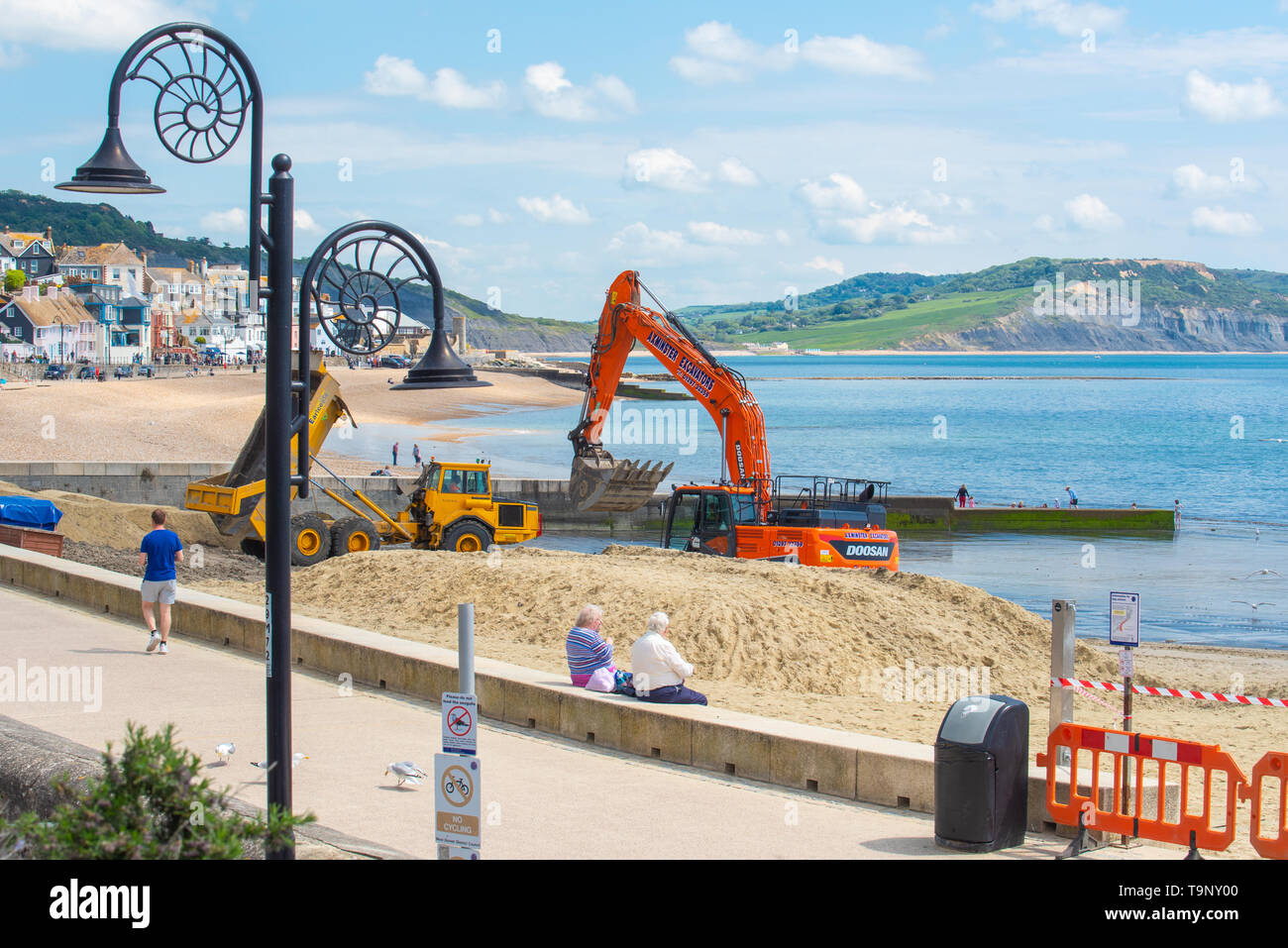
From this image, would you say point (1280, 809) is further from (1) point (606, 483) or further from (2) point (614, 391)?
(2) point (614, 391)

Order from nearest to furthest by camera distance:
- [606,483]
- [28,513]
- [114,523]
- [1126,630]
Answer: [1126,630] < [28,513] < [606,483] < [114,523]

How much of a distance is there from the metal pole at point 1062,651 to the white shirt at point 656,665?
2.92 metres

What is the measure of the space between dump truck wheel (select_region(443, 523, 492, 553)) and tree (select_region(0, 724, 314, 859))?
72.2 ft

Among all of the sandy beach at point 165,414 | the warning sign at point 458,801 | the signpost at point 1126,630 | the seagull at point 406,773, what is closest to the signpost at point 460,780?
the warning sign at point 458,801

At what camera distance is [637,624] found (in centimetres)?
1642

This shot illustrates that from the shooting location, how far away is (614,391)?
88.6 feet

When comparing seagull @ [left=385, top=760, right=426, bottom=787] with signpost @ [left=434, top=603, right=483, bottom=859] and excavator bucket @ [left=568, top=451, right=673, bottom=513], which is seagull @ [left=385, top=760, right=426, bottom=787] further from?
excavator bucket @ [left=568, top=451, right=673, bottom=513]

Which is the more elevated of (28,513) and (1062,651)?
(1062,651)

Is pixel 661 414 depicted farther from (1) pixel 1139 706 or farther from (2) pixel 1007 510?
(1) pixel 1139 706

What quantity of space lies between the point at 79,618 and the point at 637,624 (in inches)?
270

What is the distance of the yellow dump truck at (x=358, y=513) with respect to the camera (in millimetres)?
25875

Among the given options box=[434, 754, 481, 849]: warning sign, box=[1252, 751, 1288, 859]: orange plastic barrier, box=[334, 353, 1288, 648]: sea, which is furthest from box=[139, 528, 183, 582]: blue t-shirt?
box=[334, 353, 1288, 648]: sea

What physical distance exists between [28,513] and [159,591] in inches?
499

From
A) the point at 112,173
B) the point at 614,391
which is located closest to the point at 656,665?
the point at 112,173
